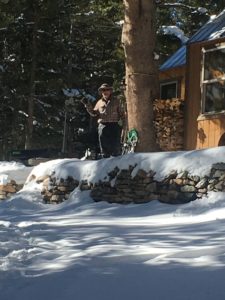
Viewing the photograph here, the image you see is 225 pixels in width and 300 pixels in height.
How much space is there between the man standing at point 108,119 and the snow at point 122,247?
154cm

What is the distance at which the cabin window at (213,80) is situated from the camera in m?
12.8

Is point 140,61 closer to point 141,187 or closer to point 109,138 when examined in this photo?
point 109,138

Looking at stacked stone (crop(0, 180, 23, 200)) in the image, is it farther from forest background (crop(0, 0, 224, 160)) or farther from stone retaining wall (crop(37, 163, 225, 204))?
forest background (crop(0, 0, 224, 160))

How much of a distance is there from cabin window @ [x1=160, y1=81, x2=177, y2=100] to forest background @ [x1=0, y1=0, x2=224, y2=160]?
134 inches

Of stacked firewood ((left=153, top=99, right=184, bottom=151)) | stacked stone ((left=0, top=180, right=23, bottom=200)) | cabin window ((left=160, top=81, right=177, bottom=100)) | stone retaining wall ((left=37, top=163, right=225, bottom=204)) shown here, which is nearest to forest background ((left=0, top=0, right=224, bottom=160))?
cabin window ((left=160, top=81, right=177, bottom=100))

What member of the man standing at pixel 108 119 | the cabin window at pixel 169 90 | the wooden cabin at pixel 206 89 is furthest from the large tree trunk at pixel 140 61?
the cabin window at pixel 169 90

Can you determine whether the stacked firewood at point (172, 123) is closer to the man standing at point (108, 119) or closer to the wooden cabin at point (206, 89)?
the wooden cabin at point (206, 89)

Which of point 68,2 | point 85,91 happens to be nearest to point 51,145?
point 85,91

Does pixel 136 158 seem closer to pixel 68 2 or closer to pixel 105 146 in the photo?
pixel 105 146

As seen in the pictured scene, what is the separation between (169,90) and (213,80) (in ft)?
14.3

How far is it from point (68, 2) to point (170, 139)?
36.2ft

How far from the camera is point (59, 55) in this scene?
25.0 m

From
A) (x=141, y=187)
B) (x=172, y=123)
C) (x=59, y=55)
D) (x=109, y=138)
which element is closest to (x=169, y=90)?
(x=172, y=123)

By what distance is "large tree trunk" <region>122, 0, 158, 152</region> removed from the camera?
11055 millimetres
